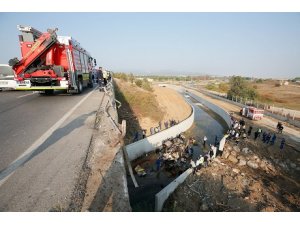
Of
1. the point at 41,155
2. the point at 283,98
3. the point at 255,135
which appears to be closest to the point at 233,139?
the point at 255,135

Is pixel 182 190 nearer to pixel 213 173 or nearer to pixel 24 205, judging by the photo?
pixel 213 173

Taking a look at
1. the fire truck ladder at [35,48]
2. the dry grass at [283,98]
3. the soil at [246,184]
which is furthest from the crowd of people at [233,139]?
the dry grass at [283,98]

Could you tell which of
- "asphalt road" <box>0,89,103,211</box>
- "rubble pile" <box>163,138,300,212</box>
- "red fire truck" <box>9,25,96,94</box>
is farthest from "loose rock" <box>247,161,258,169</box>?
"red fire truck" <box>9,25,96,94</box>

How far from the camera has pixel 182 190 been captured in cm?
1091

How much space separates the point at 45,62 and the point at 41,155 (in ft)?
29.7

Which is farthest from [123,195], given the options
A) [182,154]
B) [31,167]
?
[182,154]

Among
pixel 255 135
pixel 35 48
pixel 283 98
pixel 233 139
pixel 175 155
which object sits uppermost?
pixel 35 48

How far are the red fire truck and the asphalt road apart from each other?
341 centimetres

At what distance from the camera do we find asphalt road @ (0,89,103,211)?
3.54 metres

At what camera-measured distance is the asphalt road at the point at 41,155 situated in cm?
354

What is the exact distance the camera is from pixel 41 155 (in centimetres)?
502

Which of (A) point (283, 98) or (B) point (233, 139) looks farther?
(A) point (283, 98)

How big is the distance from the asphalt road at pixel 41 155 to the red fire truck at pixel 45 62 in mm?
3411

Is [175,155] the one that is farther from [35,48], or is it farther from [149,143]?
[35,48]
